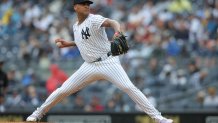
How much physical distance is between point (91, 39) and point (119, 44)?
0.62 m

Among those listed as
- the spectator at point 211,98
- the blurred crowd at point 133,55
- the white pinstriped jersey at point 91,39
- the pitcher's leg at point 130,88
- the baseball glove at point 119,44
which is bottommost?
the pitcher's leg at point 130,88

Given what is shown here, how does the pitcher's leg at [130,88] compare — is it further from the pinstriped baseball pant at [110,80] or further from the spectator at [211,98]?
the spectator at [211,98]

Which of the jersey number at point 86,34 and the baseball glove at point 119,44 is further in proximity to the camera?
the jersey number at point 86,34

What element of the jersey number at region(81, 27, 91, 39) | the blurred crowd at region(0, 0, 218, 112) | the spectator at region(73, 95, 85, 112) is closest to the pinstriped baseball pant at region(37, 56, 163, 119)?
the jersey number at region(81, 27, 91, 39)

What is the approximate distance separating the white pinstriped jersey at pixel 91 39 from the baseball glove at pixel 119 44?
1.49 ft

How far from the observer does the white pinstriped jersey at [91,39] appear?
771cm

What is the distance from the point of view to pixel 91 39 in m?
7.78

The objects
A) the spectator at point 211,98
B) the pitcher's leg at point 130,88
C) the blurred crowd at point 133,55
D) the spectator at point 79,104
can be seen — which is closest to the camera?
the pitcher's leg at point 130,88

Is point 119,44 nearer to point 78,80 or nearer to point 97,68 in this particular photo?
point 97,68

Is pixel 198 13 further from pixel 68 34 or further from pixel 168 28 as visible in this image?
pixel 68 34

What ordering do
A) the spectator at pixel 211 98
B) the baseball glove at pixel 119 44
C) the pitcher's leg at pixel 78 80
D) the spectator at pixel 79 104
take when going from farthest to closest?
the spectator at pixel 79 104, the spectator at pixel 211 98, the pitcher's leg at pixel 78 80, the baseball glove at pixel 119 44

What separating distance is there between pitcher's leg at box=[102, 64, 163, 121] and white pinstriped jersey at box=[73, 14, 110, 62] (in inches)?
9.0

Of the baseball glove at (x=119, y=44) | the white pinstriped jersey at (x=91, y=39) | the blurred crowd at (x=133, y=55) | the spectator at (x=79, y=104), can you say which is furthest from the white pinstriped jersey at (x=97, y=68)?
the spectator at (x=79, y=104)

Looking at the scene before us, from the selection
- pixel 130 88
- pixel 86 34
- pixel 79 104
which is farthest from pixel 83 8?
pixel 79 104
